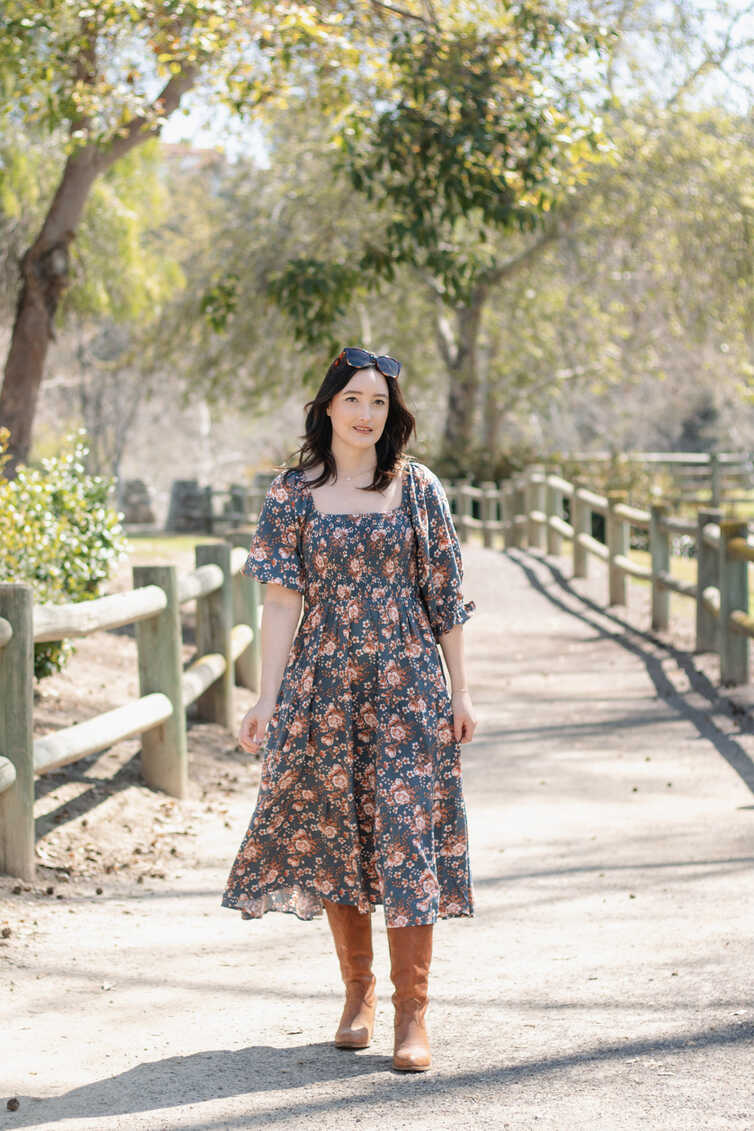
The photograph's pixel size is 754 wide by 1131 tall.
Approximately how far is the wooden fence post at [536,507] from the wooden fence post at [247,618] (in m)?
10.6

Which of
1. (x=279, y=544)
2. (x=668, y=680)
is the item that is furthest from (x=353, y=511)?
(x=668, y=680)

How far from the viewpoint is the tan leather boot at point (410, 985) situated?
3531 millimetres

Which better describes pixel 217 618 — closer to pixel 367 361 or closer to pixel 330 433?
pixel 330 433

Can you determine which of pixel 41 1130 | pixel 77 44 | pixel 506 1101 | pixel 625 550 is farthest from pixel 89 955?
pixel 625 550

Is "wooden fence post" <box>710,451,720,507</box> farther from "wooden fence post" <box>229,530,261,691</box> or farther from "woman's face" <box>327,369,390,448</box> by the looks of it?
"woman's face" <box>327,369,390,448</box>

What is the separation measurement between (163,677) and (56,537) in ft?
4.67

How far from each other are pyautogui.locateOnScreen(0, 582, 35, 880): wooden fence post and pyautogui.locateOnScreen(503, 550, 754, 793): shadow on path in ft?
10.9

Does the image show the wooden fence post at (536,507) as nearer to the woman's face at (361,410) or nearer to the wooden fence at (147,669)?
the wooden fence at (147,669)

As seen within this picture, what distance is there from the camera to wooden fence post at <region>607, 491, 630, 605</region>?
1385 cm

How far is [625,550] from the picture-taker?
551 inches

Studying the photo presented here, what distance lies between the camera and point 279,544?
144 inches

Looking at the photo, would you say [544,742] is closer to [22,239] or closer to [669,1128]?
[669,1128]

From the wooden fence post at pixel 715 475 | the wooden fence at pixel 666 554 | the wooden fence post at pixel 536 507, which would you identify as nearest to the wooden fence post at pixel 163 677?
the wooden fence at pixel 666 554

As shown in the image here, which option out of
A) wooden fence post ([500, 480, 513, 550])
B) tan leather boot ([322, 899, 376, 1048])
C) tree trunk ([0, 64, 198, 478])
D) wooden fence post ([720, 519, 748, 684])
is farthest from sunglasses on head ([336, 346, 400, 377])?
wooden fence post ([500, 480, 513, 550])
